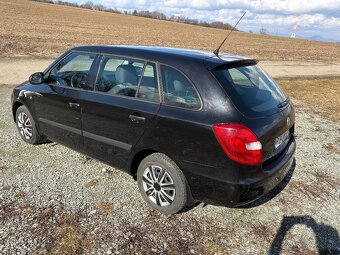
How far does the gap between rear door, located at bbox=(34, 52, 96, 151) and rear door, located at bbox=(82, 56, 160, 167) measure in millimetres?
188

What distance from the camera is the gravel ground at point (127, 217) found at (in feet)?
10.4

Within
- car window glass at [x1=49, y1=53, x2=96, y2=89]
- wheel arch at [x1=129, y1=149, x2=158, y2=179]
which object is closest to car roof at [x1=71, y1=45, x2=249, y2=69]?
car window glass at [x1=49, y1=53, x2=96, y2=89]

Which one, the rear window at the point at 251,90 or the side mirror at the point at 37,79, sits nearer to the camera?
the rear window at the point at 251,90

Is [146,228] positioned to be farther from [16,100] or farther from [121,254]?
[16,100]

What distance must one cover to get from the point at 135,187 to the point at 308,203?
2.16 m

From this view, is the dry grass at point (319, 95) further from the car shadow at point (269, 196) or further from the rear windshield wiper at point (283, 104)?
the rear windshield wiper at point (283, 104)

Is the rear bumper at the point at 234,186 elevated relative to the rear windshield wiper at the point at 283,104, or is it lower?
lower

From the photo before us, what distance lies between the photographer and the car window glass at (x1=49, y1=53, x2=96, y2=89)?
4274 millimetres

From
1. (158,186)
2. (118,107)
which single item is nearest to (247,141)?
(158,186)

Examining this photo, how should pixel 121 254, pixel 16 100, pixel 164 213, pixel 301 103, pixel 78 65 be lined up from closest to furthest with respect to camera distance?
pixel 121 254
pixel 164 213
pixel 78 65
pixel 16 100
pixel 301 103

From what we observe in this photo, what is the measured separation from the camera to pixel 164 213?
3.66 metres

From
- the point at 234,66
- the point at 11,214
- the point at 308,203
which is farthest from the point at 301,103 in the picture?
the point at 11,214

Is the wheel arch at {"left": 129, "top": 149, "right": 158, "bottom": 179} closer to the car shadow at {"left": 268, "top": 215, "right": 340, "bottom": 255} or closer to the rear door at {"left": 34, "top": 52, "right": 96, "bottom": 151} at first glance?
the rear door at {"left": 34, "top": 52, "right": 96, "bottom": 151}

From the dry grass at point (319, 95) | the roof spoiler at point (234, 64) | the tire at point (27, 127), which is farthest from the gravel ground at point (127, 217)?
the dry grass at point (319, 95)
